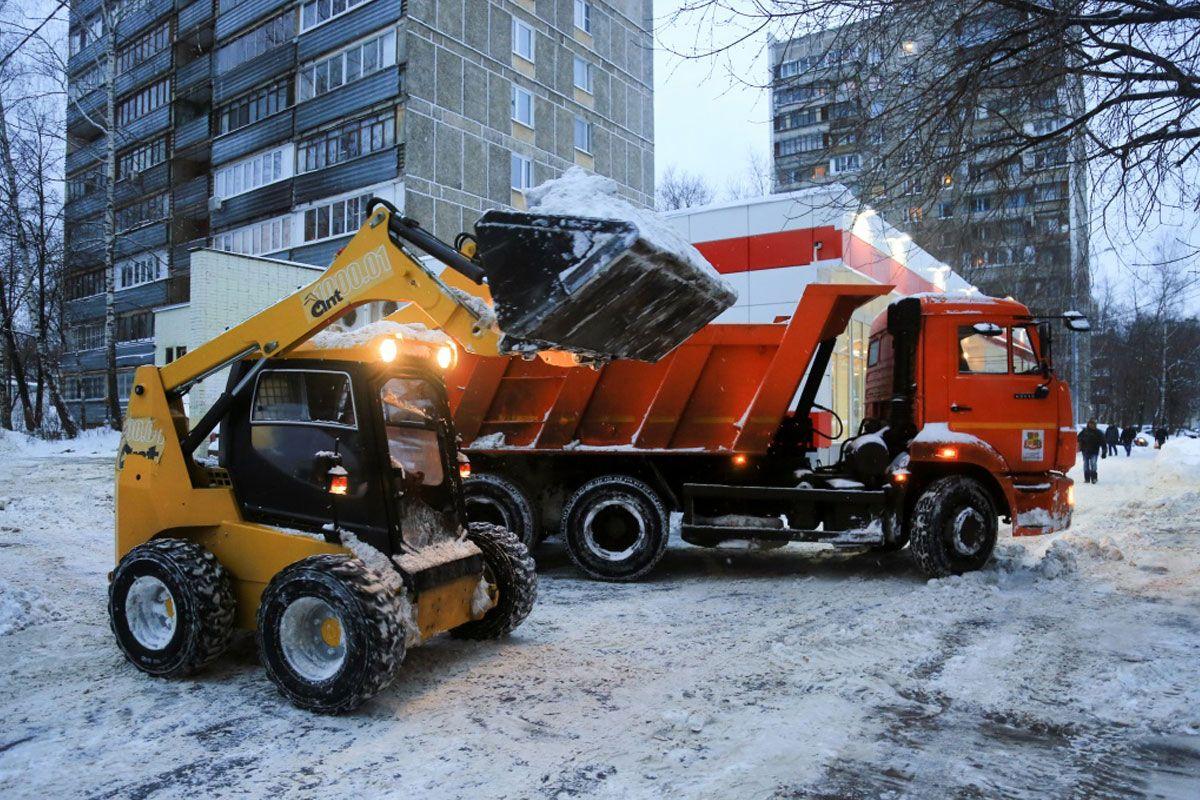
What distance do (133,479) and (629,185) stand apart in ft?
106

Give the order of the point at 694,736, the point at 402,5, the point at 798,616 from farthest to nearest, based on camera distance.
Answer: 1. the point at 402,5
2. the point at 798,616
3. the point at 694,736

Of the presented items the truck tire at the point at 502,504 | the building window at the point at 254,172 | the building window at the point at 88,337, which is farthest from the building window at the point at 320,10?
the truck tire at the point at 502,504

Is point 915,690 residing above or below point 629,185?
below

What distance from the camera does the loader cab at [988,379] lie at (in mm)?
8391

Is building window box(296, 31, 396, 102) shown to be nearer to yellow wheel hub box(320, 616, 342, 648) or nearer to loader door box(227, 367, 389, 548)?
loader door box(227, 367, 389, 548)

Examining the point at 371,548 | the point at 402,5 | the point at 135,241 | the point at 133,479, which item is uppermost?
the point at 402,5

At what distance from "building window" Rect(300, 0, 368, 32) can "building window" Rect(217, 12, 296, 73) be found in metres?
0.66

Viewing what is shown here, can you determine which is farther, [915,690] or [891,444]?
[891,444]

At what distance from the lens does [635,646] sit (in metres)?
6.03

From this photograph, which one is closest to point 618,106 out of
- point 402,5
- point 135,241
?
point 402,5

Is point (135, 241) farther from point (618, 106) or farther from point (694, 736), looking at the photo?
point (694, 736)

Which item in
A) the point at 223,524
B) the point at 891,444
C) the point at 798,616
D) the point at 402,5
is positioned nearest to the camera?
the point at 223,524

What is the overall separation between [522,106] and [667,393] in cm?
2406

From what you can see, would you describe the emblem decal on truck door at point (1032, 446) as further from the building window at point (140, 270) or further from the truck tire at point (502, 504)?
the building window at point (140, 270)
